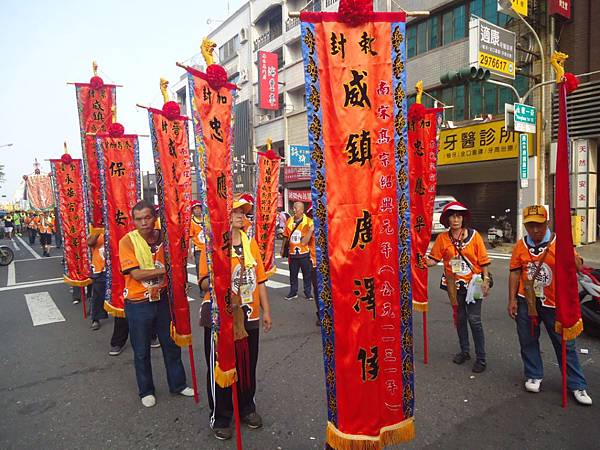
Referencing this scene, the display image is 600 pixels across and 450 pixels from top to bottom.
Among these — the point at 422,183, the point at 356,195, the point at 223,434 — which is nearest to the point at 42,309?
the point at 223,434

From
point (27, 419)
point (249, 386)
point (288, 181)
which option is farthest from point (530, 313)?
point (288, 181)

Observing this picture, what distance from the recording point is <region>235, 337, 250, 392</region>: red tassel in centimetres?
317

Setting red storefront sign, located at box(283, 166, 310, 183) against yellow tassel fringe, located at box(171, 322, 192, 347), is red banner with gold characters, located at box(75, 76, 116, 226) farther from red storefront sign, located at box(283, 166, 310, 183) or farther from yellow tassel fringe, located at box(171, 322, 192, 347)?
red storefront sign, located at box(283, 166, 310, 183)

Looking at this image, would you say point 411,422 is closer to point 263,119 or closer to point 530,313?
point 530,313

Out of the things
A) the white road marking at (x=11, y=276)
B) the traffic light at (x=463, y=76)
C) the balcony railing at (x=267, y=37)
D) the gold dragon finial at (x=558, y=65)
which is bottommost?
the white road marking at (x=11, y=276)

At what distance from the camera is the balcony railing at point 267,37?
28688 mm

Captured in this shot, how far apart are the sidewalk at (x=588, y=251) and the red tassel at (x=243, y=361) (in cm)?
1032

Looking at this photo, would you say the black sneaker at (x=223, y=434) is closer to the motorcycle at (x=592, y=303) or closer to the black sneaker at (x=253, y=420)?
the black sneaker at (x=253, y=420)

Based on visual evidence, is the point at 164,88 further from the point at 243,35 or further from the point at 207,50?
the point at 243,35

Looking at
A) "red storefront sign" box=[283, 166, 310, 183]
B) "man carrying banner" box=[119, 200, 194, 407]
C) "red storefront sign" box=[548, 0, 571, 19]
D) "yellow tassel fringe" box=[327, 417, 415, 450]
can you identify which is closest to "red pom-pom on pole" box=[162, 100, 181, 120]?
"man carrying banner" box=[119, 200, 194, 407]

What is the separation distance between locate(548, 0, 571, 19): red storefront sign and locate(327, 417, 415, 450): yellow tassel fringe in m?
15.5

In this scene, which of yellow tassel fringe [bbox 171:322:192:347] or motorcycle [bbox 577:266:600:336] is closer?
yellow tassel fringe [bbox 171:322:192:347]

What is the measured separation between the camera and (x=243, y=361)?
3.19 metres

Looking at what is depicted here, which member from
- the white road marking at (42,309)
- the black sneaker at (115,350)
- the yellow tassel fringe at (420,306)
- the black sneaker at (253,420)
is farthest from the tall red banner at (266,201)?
the black sneaker at (253,420)
